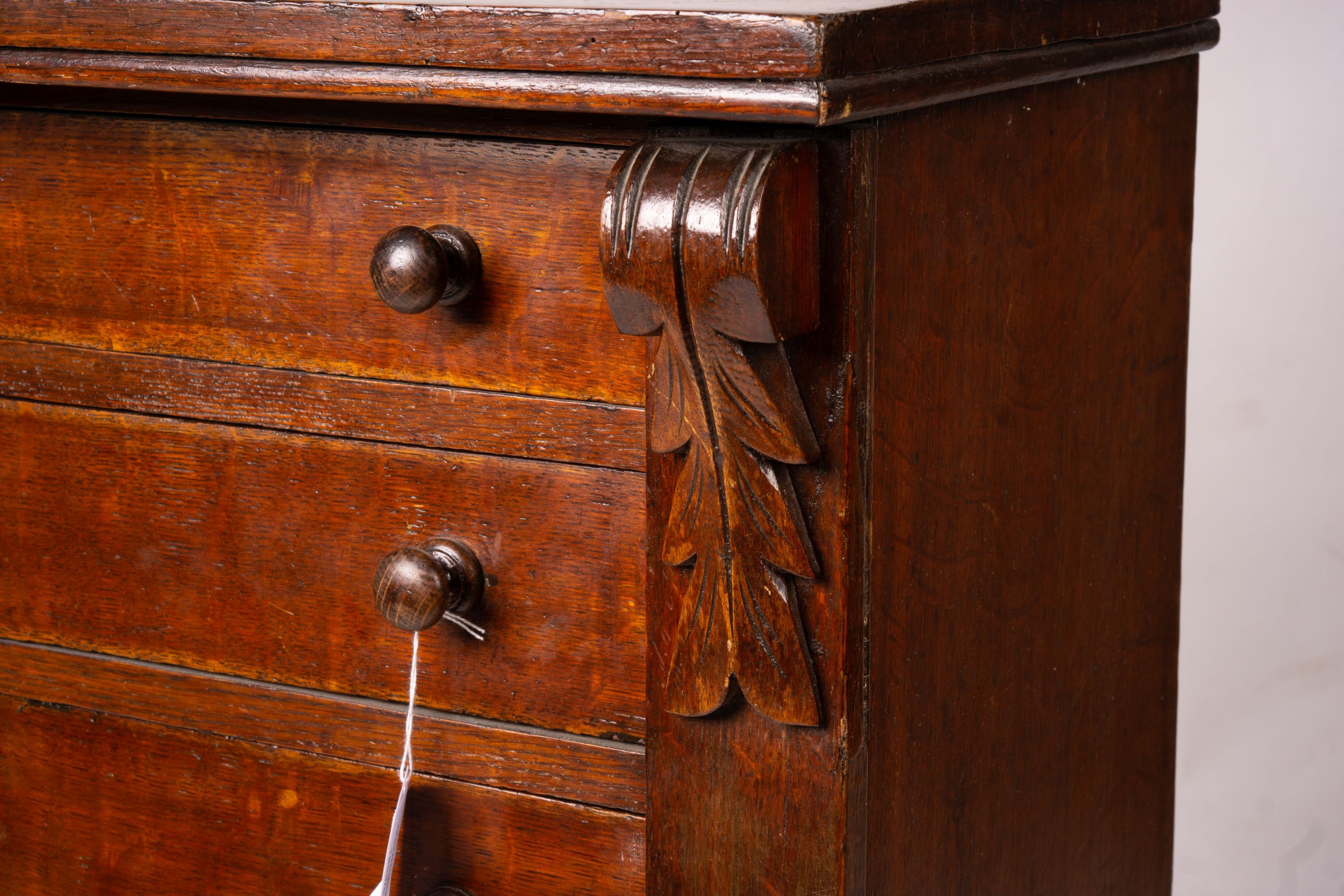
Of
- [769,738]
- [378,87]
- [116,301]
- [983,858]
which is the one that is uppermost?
[378,87]

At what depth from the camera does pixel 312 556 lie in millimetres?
1064

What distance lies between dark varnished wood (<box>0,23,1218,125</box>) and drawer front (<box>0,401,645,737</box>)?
0.74 feet

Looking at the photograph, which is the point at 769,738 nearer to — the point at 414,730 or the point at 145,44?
the point at 414,730

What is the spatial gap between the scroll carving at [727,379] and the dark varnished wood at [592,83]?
34 mm

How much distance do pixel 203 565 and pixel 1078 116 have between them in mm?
634

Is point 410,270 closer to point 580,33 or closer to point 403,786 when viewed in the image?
point 580,33

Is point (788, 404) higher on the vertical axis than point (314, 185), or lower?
lower

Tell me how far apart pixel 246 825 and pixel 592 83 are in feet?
1.89

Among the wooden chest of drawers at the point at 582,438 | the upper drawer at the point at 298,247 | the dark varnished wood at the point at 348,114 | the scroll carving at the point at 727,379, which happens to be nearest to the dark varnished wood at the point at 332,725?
the wooden chest of drawers at the point at 582,438

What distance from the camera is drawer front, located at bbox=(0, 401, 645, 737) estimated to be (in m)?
0.99

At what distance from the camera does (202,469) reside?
1.09 meters

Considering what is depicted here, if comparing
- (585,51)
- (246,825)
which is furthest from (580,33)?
(246,825)

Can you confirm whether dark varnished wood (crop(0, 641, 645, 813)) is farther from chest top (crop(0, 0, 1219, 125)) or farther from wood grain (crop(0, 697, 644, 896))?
chest top (crop(0, 0, 1219, 125))

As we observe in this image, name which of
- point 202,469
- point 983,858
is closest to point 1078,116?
point 983,858
